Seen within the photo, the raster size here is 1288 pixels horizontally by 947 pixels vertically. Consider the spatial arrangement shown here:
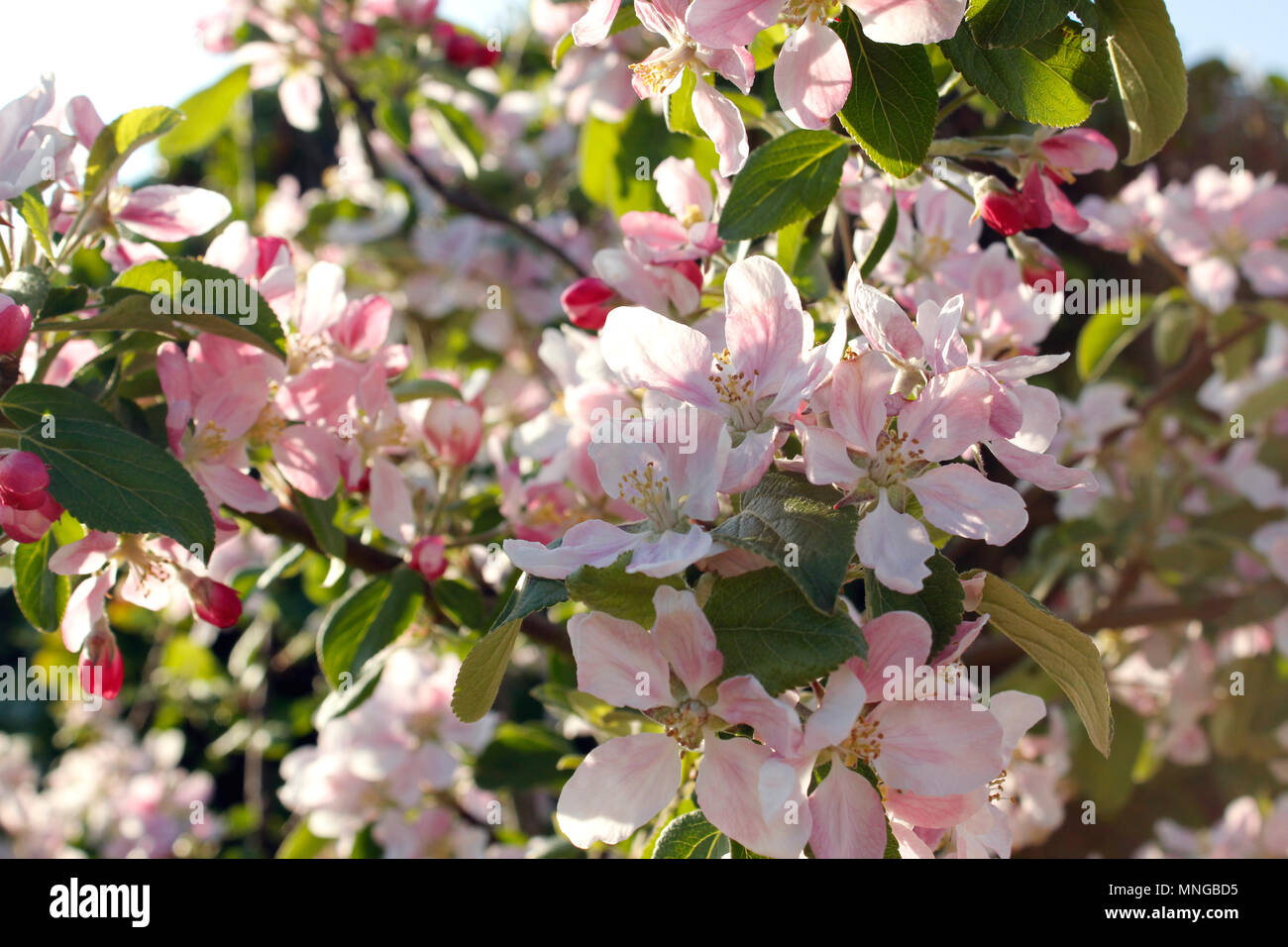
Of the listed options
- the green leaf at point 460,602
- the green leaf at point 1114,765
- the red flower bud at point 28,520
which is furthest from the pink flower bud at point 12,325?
the green leaf at point 1114,765

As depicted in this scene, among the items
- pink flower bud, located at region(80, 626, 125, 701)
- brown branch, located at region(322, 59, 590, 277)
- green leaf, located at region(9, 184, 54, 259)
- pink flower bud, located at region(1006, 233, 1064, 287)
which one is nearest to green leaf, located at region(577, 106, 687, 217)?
brown branch, located at region(322, 59, 590, 277)

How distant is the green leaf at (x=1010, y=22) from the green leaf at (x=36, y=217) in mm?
800

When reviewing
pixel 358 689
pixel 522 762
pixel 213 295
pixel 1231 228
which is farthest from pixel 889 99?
pixel 1231 228

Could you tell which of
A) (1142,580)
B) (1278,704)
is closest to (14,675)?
(1142,580)

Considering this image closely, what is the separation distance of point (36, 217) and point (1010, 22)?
83cm

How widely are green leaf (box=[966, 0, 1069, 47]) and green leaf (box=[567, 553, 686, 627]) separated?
43cm

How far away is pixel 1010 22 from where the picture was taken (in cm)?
74

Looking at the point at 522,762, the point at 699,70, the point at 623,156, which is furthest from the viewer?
the point at 623,156

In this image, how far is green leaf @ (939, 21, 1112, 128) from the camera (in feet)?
2.61

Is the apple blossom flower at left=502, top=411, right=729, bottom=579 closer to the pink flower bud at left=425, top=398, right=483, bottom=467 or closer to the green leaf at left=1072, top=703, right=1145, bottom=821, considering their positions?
the pink flower bud at left=425, top=398, right=483, bottom=467

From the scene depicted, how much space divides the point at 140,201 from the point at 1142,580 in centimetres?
189

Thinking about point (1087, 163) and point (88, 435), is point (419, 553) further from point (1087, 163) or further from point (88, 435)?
point (1087, 163)

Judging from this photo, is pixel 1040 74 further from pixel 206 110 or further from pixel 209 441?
pixel 206 110

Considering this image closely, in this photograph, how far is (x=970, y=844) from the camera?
768mm
